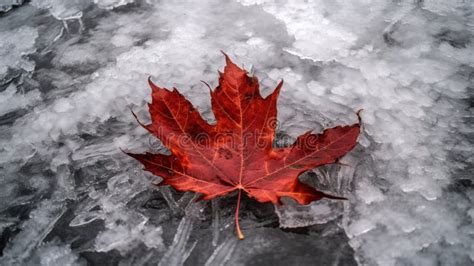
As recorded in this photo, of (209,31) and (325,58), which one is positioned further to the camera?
(209,31)

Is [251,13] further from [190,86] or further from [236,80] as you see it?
[236,80]

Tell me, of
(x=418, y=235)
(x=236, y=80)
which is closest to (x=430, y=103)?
(x=418, y=235)

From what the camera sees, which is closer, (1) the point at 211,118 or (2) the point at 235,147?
(2) the point at 235,147
